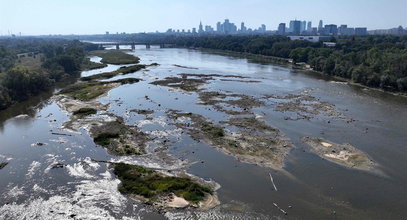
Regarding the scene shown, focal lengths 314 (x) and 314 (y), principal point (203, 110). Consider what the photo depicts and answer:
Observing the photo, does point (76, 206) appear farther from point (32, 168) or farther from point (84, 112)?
point (84, 112)

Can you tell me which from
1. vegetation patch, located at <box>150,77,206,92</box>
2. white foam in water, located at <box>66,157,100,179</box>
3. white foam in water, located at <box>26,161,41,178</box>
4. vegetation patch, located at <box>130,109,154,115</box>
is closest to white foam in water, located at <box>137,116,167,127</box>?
vegetation patch, located at <box>130,109,154,115</box>

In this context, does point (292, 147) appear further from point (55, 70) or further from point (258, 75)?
point (55, 70)

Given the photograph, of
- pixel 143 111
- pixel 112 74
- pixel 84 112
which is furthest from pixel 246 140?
pixel 112 74

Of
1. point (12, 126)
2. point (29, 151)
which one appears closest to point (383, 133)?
point (29, 151)

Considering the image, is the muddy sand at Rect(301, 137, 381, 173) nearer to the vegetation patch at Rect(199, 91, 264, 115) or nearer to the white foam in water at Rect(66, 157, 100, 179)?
the vegetation patch at Rect(199, 91, 264, 115)

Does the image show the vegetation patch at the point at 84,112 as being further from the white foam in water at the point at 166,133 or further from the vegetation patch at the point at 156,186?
the vegetation patch at the point at 156,186

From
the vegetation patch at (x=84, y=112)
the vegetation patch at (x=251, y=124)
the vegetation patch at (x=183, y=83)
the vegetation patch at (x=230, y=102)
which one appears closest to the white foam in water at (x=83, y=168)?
the vegetation patch at (x=84, y=112)

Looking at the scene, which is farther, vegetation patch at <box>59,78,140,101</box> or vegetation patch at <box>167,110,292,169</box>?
vegetation patch at <box>59,78,140,101</box>
